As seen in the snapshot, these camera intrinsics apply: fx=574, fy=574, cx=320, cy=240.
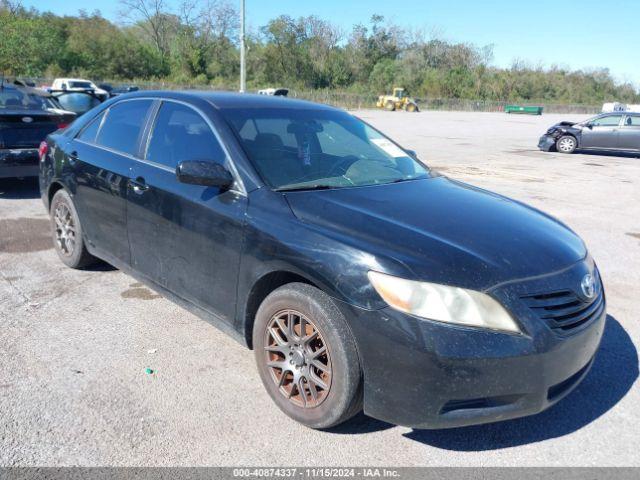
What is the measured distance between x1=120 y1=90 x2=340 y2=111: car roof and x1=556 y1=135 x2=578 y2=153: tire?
16.8m

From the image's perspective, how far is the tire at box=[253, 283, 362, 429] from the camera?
2697 mm

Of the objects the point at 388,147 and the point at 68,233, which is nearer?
the point at 388,147

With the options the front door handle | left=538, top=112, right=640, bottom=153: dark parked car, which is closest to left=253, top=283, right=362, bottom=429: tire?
the front door handle

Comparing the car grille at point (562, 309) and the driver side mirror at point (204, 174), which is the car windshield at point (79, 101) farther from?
the car grille at point (562, 309)

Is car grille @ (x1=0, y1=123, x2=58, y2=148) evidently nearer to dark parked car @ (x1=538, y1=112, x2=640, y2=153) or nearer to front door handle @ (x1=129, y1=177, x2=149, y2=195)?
front door handle @ (x1=129, y1=177, x2=149, y2=195)

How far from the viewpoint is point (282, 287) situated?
299 centimetres

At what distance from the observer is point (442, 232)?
2.94 metres

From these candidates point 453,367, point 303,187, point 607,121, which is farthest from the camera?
point 607,121

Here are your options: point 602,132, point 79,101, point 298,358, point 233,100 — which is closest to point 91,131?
point 233,100

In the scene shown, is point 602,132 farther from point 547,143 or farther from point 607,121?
point 547,143

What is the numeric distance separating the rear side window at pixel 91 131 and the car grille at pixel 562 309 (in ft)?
12.2

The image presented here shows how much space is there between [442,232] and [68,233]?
11.8 ft

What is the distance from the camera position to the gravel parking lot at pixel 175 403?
109 inches

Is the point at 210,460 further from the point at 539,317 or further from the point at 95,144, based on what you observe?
the point at 95,144
